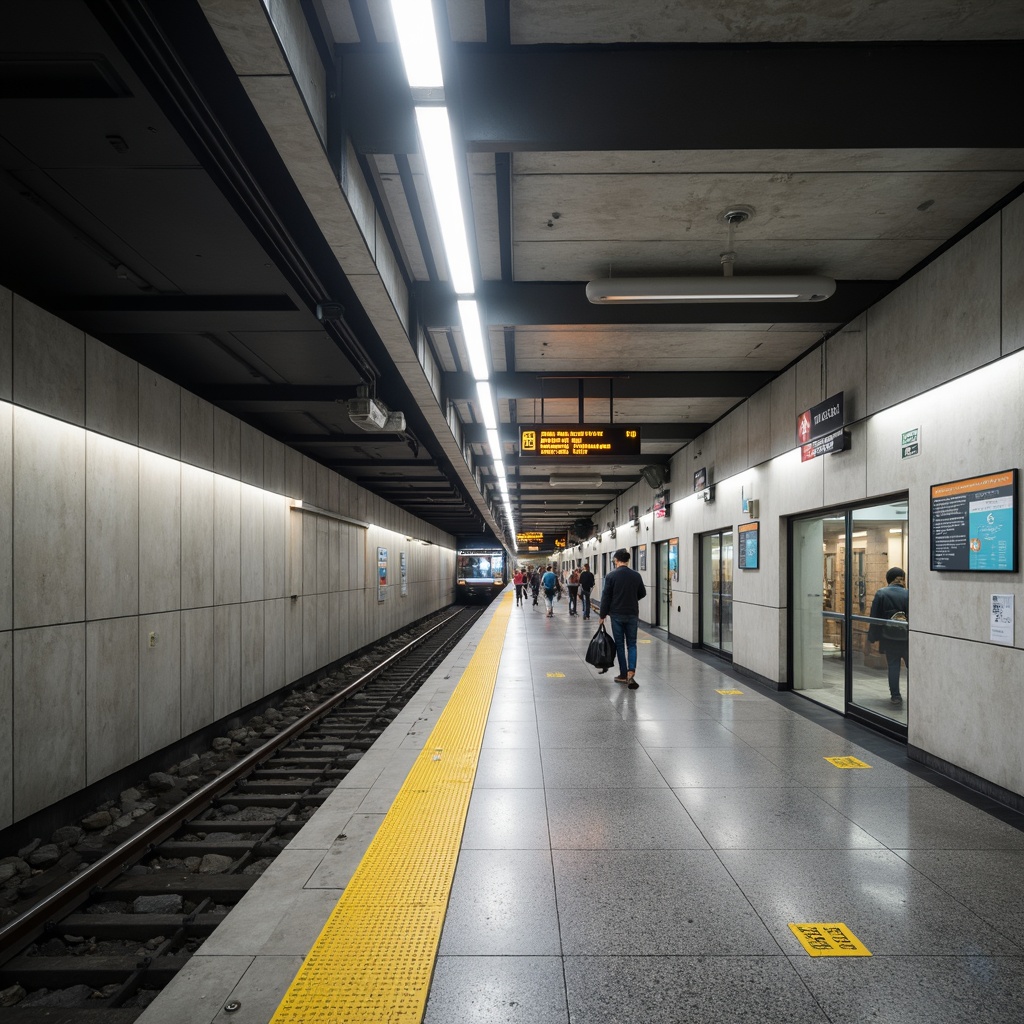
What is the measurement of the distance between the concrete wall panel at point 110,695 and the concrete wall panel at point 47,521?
0.44m

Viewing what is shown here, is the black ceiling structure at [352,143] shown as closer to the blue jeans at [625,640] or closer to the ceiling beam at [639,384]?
the ceiling beam at [639,384]

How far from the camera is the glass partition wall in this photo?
593 cm

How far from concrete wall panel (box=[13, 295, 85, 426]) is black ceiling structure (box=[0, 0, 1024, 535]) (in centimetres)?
33

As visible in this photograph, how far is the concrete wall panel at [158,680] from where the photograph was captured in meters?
5.82

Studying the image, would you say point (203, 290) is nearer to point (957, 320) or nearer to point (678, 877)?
point (678, 877)

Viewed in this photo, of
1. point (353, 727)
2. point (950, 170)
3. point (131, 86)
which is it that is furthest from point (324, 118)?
point (353, 727)

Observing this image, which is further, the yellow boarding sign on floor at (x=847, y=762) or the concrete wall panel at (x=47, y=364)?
the yellow boarding sign on floor at (x=847, y=762)

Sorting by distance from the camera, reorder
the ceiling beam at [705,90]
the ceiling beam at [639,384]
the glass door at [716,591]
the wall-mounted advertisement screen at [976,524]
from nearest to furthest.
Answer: the ceiling beam at [705,90] → the wall-mounted advertisement screen at [976,524] → the ceiling beam at [639,384] → the glass door at [716,591]

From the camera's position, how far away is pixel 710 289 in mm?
4793

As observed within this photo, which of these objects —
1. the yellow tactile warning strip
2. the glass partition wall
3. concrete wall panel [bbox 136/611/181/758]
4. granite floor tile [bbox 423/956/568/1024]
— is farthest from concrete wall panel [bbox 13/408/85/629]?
the glass partition wall

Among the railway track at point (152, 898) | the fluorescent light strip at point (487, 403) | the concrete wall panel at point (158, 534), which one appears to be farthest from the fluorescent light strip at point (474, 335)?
the railway track at point (152, 898)

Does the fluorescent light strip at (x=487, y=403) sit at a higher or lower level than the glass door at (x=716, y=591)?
higher

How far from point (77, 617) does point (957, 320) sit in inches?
271

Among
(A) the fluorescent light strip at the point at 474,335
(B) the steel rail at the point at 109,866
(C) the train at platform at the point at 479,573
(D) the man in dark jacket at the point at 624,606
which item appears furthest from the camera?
(C) the train at platform at the point at 479,573
